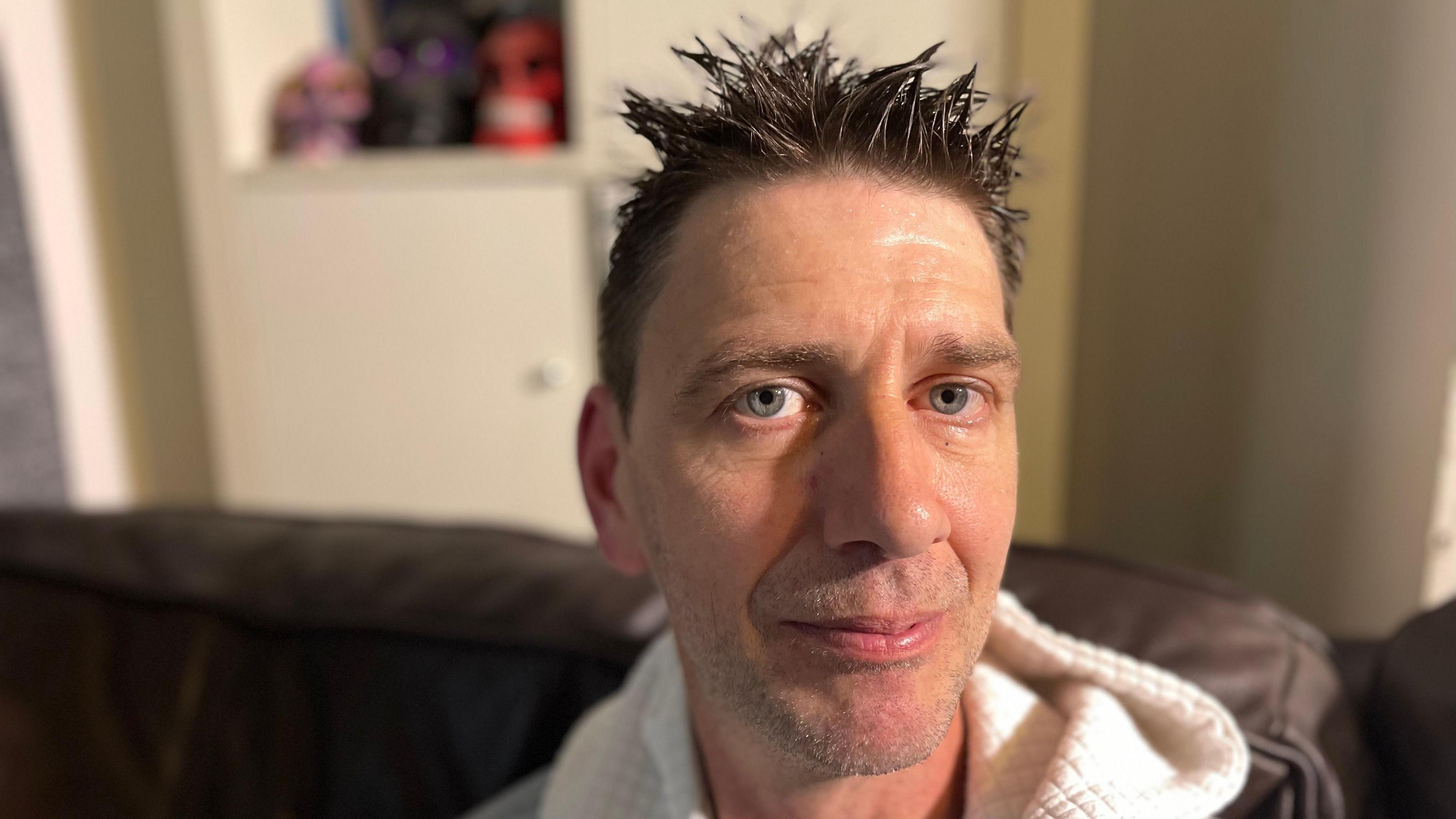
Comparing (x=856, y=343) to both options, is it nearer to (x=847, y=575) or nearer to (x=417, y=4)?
(x=847, y=575)

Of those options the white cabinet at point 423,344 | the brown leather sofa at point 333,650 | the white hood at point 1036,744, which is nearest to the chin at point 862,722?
the white hood at point 1036,744

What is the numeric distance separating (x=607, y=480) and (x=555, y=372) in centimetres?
102

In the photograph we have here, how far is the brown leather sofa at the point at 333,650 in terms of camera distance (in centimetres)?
95

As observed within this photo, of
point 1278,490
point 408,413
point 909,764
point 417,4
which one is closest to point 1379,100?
point 1278,490

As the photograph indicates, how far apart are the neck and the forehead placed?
0.27m

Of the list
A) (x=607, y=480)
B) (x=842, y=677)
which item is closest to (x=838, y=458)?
(x=842, y=677)

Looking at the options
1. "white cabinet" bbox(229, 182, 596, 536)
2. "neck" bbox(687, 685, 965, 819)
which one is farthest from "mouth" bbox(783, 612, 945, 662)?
"white cabinet" bbox(229, 182, 596, 536)

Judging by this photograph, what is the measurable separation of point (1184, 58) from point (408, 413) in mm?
1425

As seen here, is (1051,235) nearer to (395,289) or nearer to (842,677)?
(395,289)

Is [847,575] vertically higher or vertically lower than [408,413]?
higher

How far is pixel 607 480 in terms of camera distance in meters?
0.77

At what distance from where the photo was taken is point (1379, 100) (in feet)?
3.50

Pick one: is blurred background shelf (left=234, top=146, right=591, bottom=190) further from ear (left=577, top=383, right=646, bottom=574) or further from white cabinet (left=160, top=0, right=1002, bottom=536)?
ear (left=577, top=383, right=646, bottom=574)

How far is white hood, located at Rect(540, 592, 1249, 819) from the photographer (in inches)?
26.5
